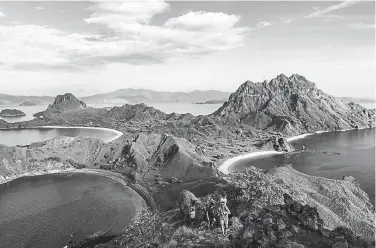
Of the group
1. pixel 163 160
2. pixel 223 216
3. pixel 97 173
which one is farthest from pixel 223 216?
pixel 97 173

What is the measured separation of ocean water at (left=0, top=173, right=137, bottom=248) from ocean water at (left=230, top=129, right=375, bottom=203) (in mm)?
43455

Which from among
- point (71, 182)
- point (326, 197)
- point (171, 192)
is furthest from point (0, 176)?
point (326, 197)

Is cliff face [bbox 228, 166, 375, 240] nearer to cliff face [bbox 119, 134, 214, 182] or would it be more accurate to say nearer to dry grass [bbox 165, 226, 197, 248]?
dry grass [bbox 165, 226, 197, 248]

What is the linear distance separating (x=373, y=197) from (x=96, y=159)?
261 feet

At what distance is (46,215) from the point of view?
61.1m

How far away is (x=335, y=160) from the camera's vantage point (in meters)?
112

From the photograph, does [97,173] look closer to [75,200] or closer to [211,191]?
[75,200]

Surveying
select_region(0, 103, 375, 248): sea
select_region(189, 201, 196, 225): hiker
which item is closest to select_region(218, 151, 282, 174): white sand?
select_region(0, 103, 375, 248): sea

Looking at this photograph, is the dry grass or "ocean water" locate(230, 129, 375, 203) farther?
"ocean water" locate(230, 129, 375, 203)

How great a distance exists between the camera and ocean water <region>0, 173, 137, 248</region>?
52519mm

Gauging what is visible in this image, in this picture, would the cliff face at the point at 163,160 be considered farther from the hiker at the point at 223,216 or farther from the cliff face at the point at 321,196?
the hiker at the point at 223,216

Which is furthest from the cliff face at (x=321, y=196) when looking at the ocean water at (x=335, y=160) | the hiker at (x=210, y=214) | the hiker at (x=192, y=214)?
the ocean water at (x=335, y=160)

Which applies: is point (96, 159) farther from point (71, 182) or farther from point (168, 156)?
point (168, 156)

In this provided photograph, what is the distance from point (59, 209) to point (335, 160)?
95712 mm
